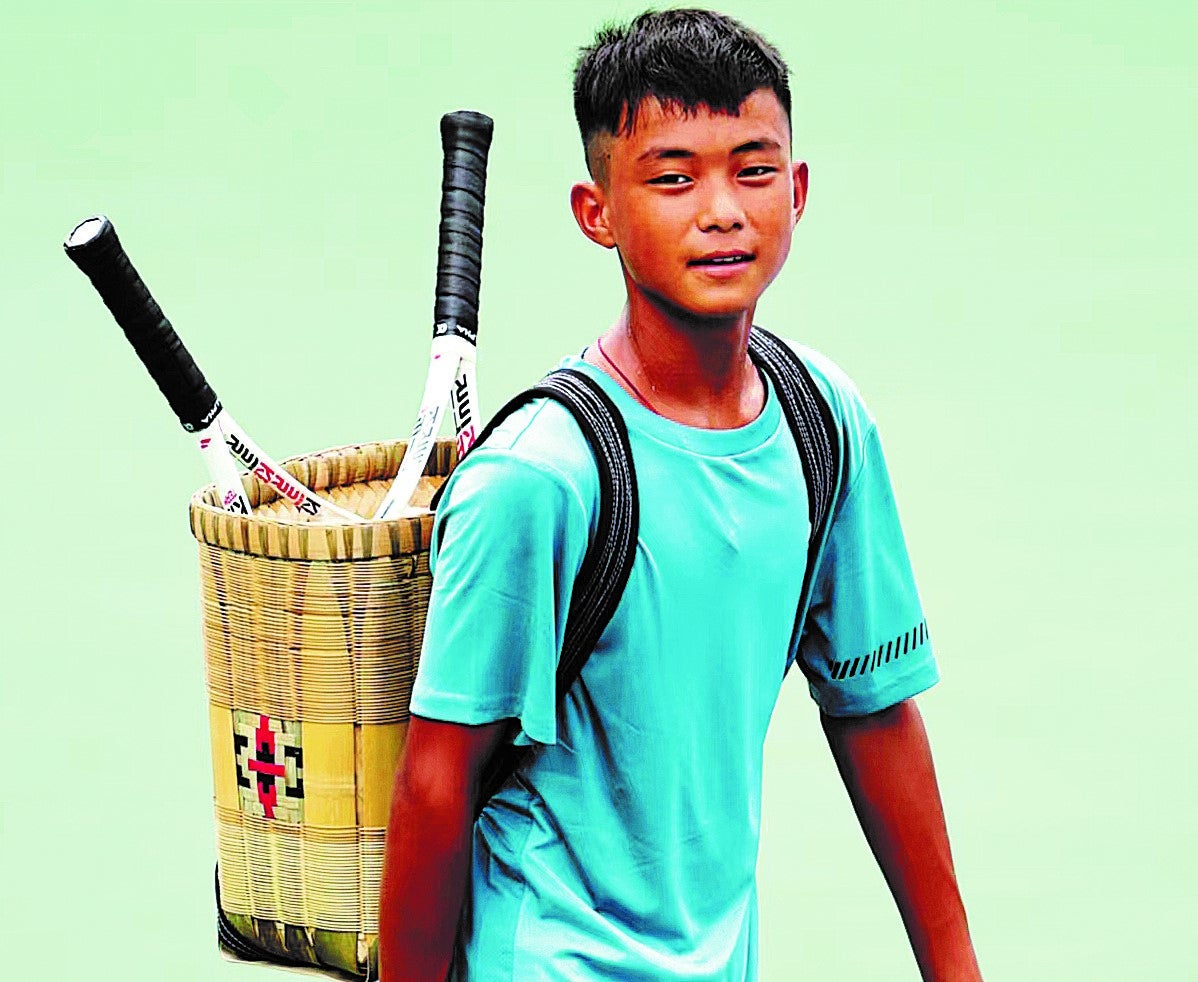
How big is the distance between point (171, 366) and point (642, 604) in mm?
613

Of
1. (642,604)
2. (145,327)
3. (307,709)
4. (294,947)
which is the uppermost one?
(145,327)

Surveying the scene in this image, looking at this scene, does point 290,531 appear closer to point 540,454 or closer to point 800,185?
point 540,454

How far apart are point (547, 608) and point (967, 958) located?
0.76 meters

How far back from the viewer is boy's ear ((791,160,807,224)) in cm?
282

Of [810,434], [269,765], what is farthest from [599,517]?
[269,765]

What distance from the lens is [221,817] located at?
3.05 metres

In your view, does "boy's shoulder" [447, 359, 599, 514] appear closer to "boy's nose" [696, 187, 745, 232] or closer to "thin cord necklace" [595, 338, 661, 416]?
"thin cord necklace" [595, 338, 661, 416]

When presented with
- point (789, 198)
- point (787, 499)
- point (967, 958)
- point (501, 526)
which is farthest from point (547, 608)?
point (967, 958)

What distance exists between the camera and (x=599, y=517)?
8.81 feet

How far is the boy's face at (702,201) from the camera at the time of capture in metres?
2.69

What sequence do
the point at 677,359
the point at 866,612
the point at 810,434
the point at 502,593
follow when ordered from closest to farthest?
1. the point at 502,593
2. the point at 677,359
3. the point at 810,434
4. the point at 866,612

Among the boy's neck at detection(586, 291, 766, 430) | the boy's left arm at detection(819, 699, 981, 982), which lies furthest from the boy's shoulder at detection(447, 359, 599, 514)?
the boy's left arm at detection(819, 699, 981, 982)

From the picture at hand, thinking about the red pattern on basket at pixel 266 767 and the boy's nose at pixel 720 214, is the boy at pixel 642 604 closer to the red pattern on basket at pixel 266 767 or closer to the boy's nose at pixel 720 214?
the boy's nose at pixel 720 214

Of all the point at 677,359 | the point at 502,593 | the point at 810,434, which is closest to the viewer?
the point at 502,593
